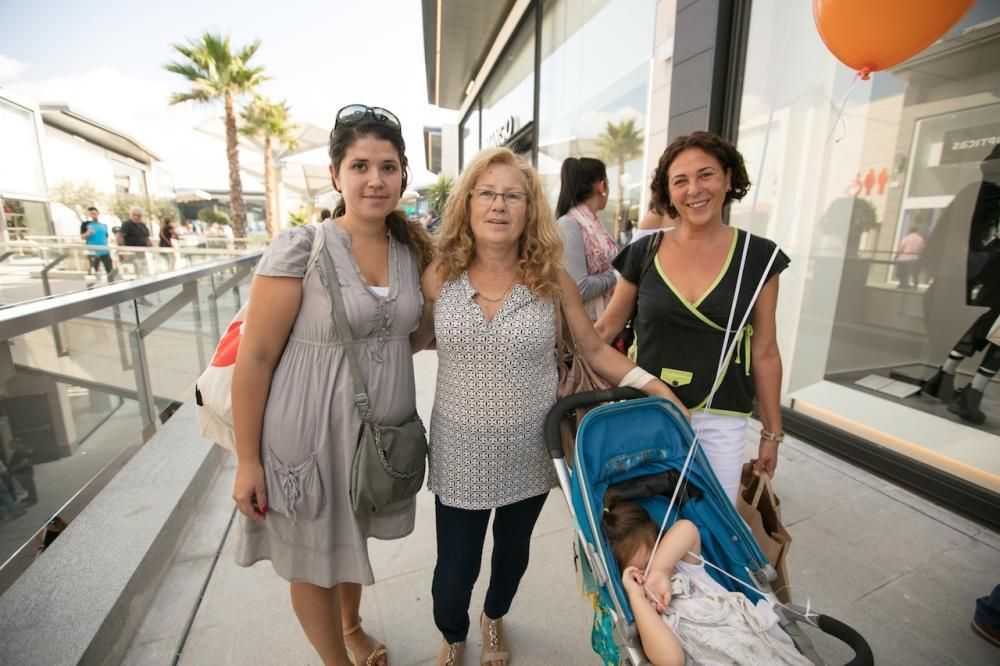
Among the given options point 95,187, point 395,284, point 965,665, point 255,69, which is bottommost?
point 965,665

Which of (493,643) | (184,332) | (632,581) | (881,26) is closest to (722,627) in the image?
(632,581)

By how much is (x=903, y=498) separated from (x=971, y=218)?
5.86 feet

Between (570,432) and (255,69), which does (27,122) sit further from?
(570,432)

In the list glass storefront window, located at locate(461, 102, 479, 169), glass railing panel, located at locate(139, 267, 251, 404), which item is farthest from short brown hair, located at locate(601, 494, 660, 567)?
glass storefront window, located at locate(461, 102, 479, 169)

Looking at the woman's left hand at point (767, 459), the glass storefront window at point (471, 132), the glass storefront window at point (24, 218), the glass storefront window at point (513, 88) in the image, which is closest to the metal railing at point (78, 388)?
the woman's left hand at point (767, 459)

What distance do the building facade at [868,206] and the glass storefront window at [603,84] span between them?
0.36m

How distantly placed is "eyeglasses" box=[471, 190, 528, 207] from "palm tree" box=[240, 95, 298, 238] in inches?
843

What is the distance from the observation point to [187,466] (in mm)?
2900

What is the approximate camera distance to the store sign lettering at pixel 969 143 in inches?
111

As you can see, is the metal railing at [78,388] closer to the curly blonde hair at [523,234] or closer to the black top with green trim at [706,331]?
the curly blonde hair at [523,234]

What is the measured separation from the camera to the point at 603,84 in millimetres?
6832

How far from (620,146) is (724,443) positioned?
19.2ft

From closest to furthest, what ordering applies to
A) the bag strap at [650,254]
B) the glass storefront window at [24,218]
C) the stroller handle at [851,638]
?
the stroller handle at [851,638], the bag strap at [650,254], the glass storefront window at [24,218]

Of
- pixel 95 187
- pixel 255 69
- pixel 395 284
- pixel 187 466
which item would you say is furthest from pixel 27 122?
pixel 95 187
